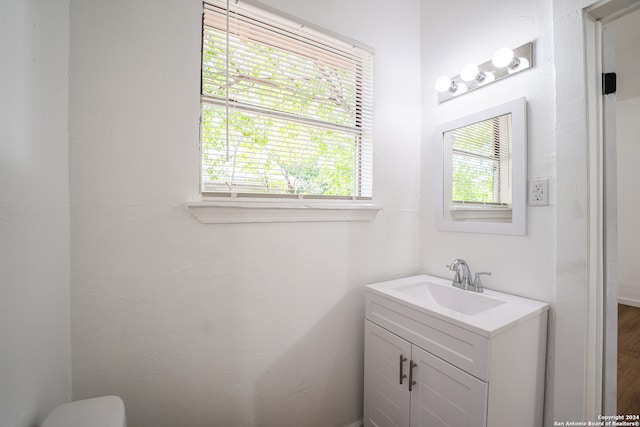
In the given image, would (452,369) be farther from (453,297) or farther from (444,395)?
(453,297)

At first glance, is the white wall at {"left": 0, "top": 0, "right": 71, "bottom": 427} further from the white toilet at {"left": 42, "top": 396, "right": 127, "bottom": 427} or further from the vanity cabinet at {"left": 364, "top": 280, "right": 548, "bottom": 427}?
the vanity cabinet at {"left": 364, "top": 280, "right": 548, "bottom": 427}

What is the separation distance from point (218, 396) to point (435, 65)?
2.06m

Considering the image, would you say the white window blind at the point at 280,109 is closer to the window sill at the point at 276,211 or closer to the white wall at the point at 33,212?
the window sill at the point at 276,211

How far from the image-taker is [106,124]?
0.89m

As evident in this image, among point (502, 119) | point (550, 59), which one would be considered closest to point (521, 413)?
point (502, 119)

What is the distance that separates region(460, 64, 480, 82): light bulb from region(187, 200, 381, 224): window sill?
783 mm

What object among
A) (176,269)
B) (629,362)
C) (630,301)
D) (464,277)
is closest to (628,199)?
(630,301)

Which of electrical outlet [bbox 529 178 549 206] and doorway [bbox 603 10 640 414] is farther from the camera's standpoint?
doorway [bbox 603 10 640 414]

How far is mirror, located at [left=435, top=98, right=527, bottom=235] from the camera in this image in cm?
118

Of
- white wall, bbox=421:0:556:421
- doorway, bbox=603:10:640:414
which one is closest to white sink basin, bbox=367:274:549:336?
white wall, bbox=421:0:556:421

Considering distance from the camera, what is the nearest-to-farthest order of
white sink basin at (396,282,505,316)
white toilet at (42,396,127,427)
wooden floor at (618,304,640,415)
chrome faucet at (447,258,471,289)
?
white toilet at (42,396,127,427), white sink basin at (396,282,505,316), chrome faucet at (447,258,471,289), wooden floor at (618,304,640,415)

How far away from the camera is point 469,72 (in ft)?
4.26

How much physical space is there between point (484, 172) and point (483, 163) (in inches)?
1.9

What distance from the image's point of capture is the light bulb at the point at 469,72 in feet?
4.23
